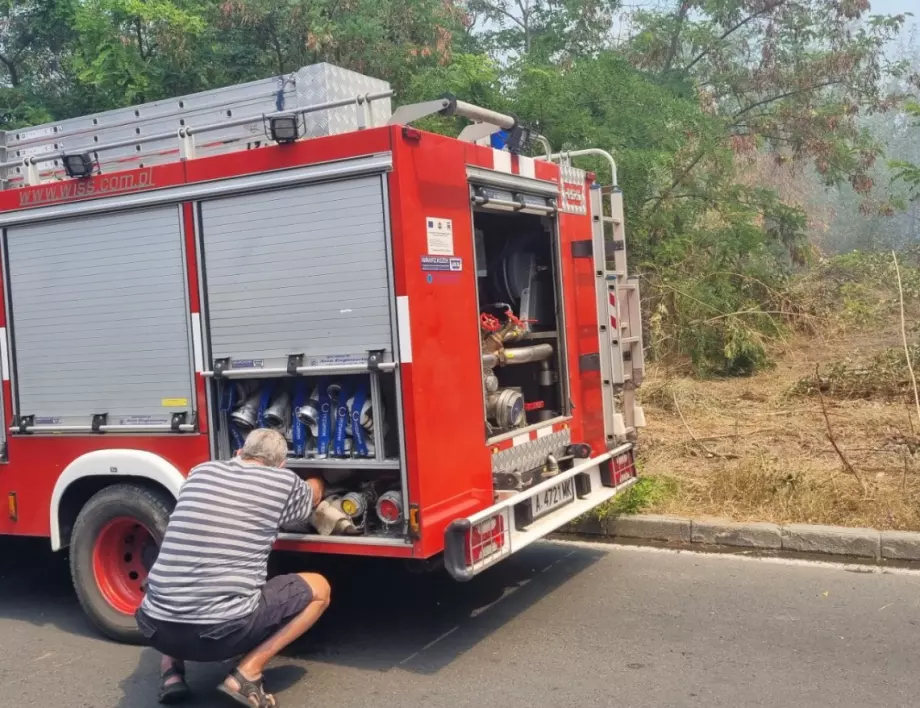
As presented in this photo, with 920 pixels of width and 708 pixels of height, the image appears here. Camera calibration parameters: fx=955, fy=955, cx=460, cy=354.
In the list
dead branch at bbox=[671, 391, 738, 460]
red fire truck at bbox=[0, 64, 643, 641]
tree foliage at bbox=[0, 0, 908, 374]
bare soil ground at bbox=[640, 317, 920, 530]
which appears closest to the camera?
red fire truck at bbox=[0, 64, 643, 641]

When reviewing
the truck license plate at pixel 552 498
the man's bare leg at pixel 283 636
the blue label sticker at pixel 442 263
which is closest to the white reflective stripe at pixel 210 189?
the blue label sticker at pixel 442 263

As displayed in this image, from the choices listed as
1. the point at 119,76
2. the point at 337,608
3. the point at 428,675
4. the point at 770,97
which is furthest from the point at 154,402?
the point at 770,97

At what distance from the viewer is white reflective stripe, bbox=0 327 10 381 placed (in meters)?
5.73

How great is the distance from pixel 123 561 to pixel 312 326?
2.02m

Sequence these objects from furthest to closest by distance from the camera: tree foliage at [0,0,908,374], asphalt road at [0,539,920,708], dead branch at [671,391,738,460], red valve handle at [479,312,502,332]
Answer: tree foliage at [0,0,908,374]
dead branch at [671,391,738,460]
red valve handle at [479,312,502,332]
asphalt road at [0,539,920,708]

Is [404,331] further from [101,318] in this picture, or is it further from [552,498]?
[101,318]

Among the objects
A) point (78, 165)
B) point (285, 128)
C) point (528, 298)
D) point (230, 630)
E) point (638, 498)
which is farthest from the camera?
point (638, 498)

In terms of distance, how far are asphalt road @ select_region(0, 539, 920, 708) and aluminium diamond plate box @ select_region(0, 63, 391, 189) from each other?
A: 109 inches

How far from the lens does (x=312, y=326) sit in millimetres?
4754

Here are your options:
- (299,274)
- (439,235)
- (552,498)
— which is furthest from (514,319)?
(299,274)

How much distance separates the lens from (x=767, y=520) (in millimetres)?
6707

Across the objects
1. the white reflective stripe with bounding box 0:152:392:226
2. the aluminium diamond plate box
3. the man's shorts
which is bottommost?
the man's shorts

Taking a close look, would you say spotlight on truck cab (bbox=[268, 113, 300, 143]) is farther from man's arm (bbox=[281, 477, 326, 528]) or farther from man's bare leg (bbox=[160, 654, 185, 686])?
man's bare leg (bbox=[160, 654, 185, 686])

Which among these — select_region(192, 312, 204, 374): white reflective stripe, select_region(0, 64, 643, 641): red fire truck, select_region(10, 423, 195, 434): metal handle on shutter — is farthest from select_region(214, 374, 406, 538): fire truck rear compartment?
select_region(10, 423, 195, 434): metal handle on shutter
